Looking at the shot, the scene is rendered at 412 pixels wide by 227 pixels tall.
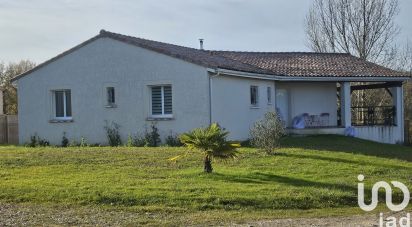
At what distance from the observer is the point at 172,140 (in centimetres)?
2164

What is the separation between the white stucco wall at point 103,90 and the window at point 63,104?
13.1 inches

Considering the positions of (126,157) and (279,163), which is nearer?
(279,163)

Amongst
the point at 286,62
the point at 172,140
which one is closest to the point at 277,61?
the point at 286,62

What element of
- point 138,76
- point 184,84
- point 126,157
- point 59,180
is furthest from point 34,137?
point 59,180

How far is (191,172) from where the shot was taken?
13812 mm

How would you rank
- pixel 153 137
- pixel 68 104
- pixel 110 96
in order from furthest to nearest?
pixel 68 104 → pixel 110 96 → pixel 153 137

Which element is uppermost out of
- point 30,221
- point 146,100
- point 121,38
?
point 121,38

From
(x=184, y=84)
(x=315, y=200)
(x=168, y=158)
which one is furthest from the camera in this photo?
(x=184, y=84)

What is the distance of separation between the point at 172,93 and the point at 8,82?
101ft

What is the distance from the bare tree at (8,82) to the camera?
4806cm

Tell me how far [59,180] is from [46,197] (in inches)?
68.2

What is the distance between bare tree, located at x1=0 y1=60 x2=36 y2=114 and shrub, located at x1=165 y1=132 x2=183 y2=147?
2742 centimetres

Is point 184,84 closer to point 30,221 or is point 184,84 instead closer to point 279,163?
point 279,163

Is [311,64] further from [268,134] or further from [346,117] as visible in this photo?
[268,134]
